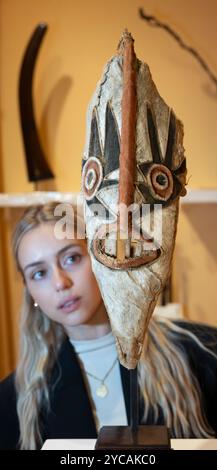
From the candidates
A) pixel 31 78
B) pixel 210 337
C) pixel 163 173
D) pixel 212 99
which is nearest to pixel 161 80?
pixel 212 99

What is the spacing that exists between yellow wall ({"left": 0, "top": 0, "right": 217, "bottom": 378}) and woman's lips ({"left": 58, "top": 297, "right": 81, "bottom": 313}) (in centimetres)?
24

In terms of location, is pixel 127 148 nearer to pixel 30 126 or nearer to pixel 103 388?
pixel 103 388

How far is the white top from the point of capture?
2.34ft

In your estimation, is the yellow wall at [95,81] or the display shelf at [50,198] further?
the display shelf at [50,198]

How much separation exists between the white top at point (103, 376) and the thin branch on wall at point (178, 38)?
46 centimetres

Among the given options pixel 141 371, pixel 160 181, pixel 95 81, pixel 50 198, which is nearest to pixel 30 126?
pixel 50 198

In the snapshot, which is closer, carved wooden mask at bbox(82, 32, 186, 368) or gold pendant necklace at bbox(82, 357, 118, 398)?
carved wooden mask at bbox(82, 32, 186, 368)

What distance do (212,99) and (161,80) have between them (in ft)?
0.29

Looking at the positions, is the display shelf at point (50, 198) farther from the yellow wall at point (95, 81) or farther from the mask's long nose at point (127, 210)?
the mask's long nose at point (127, 210)

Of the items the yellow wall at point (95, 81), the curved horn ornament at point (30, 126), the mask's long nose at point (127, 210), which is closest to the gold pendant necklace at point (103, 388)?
→ the yellow wall at point (95, 81)

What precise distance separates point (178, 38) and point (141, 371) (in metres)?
0.57

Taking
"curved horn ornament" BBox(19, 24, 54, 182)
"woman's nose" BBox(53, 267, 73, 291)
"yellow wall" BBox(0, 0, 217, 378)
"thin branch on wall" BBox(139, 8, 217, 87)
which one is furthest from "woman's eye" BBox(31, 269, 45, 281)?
"curved horn ornament" BBox(19, 24, 54, 182)

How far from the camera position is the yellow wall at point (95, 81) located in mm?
610

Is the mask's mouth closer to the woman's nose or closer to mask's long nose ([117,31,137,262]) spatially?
mask's long nose ([117,31,137,262])
